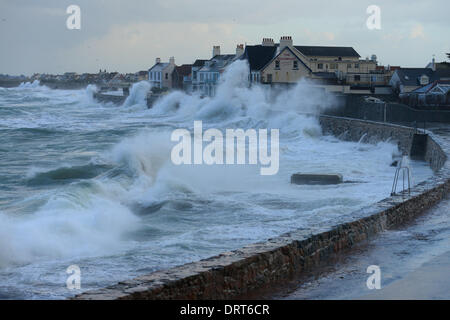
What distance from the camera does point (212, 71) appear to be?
6462cm

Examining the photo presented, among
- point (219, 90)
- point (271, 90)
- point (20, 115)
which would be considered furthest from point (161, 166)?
point (20, 115)

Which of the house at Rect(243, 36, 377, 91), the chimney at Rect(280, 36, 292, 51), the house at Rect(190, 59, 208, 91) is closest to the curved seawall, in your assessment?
the house at Rect(243, 36, 377, 91)

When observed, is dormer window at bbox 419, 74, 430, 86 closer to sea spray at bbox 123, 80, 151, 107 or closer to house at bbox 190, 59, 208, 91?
house at bbox 190, 59, 208, 91

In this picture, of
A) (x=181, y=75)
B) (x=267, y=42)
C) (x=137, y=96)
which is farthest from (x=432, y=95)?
(x=137, y=96)

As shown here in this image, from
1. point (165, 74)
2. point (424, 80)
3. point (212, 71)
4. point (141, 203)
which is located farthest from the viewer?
point (165, 74)

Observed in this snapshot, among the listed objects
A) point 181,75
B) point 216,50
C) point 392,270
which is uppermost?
point 216,50

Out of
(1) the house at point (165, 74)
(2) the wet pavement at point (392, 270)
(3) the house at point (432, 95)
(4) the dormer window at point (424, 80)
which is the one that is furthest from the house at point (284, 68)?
(2) the wet pavement at point (392, 270)

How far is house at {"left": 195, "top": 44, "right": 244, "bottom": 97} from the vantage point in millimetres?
62778

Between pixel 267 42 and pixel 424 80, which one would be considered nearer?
pixel 424 80

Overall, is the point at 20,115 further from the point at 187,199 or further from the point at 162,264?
the point at 162,264

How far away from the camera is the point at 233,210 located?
14883mm

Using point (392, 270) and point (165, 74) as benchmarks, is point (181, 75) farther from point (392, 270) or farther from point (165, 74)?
point (392, 270)

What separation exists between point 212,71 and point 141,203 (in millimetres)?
49201
